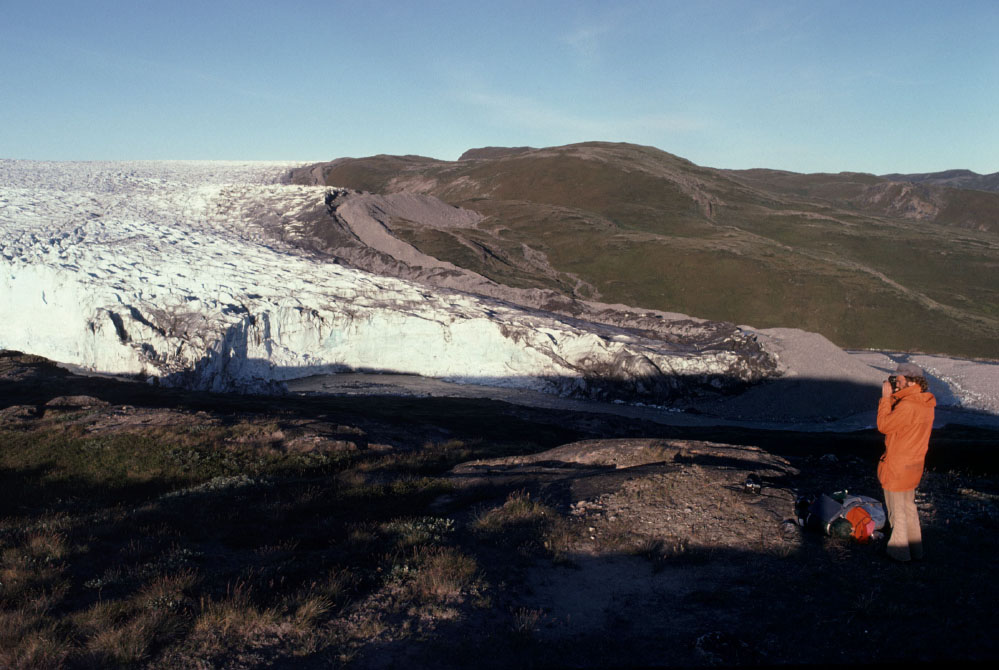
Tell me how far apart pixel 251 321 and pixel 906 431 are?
201ft

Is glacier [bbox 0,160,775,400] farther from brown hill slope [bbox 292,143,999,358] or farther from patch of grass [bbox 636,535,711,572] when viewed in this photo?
patch of grass [bbox 636,535,711,572]

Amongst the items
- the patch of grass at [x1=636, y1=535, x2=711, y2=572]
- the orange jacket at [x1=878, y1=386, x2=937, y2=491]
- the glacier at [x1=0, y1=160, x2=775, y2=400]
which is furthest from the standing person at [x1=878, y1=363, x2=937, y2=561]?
the glacier at [x1=0, y1=160, x2=775, y2=400]

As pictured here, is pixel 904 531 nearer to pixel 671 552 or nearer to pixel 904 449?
pixel 904 449

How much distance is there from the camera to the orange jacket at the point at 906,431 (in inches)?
409

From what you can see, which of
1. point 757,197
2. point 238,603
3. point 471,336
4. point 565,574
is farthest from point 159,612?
point 757,197

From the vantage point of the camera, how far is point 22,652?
292 inches

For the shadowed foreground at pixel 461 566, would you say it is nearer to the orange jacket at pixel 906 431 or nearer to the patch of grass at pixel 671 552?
the patch of grass at pixel 671 552

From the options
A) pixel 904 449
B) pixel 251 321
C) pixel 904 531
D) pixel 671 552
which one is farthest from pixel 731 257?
pixel 671 552

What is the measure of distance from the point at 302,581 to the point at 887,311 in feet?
368

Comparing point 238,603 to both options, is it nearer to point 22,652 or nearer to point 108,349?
point 22,652

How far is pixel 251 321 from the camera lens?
6072 centimetres

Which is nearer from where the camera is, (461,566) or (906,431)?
(906,431)

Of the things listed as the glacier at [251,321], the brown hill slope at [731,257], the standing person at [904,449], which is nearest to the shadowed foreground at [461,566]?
the standing person at [904,449]

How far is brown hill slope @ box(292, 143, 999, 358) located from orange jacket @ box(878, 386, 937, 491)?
85.4 m
